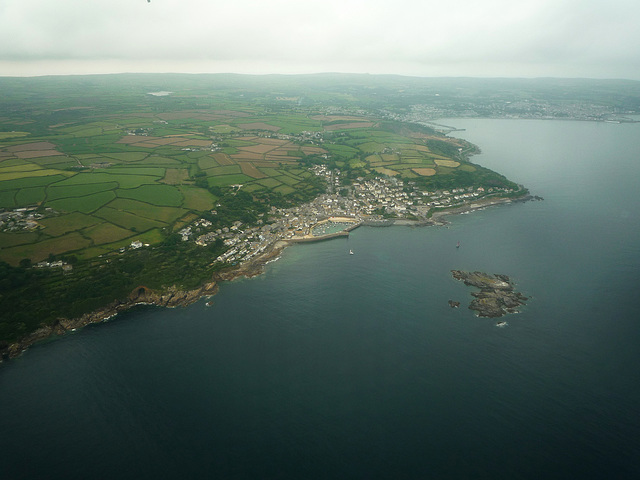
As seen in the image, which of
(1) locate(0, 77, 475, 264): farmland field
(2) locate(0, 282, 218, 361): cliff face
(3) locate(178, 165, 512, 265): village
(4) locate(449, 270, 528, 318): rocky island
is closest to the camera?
(2) locate(0, 282, 218, 361): cliff face

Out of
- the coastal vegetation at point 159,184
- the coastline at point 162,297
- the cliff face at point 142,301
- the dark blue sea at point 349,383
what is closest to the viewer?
the dark blue sea at point 349,383

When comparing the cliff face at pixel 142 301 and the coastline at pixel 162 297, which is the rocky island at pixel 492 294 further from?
the cliff face at pixel 142 301

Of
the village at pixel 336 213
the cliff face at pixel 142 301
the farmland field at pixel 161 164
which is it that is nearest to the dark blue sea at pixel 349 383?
the cliff face at pixel 142 301

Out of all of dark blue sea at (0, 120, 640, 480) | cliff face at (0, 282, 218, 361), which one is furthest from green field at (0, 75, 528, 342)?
dark blue sea at (0, 120, 640, 480)

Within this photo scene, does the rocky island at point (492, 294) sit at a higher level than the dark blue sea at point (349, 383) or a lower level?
higher

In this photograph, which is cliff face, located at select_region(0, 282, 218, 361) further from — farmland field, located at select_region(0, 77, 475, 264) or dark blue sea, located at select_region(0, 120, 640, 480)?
farmland field, located at select_region(0, 77, 475, 264)

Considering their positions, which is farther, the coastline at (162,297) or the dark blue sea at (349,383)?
the coastline at (162,297)
